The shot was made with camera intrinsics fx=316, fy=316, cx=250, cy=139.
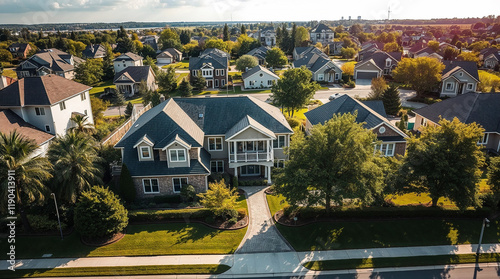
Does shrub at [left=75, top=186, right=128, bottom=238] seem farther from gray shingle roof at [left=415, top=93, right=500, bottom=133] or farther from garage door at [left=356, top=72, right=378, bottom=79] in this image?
garage door at [left=356, top=72, right=378, bottom=79]

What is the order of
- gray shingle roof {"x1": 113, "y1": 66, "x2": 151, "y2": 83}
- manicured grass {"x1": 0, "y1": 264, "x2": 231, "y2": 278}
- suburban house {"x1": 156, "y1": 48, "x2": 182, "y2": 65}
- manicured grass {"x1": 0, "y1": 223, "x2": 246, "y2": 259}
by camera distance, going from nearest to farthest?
manicured grass {"x1": 0, "y1": 264, "x2": 231, "y2": 278} < manicured grass {"x1": 0, "y1": 223, "x2": 246, "y2": 259} < gray shingle roof {"x1": 113, "y1": 66, "x2": 151, "y2": 83} < suburban house {"x1": 156, "y1": 48, "x2": 182, "y2": 65}

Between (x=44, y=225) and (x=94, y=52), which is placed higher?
(x=94, y=52)

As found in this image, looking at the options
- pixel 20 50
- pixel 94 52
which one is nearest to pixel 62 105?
pixel 94 52

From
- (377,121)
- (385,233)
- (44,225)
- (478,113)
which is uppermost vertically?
(377,121)

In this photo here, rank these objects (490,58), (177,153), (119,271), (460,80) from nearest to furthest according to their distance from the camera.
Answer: (119,271), (177,153), (460,80), (490,58)

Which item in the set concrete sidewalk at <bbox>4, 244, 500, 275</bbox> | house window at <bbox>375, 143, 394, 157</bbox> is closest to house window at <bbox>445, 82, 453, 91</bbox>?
house window at <bbox>375, 143, 394, 157</bbox>

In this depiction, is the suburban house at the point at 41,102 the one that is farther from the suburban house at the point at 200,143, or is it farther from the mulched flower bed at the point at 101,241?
the mulched flower bed at the point at 101,241

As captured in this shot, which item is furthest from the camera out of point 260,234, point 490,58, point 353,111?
point 490,58

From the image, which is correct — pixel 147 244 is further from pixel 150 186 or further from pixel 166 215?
pixel 150 186
